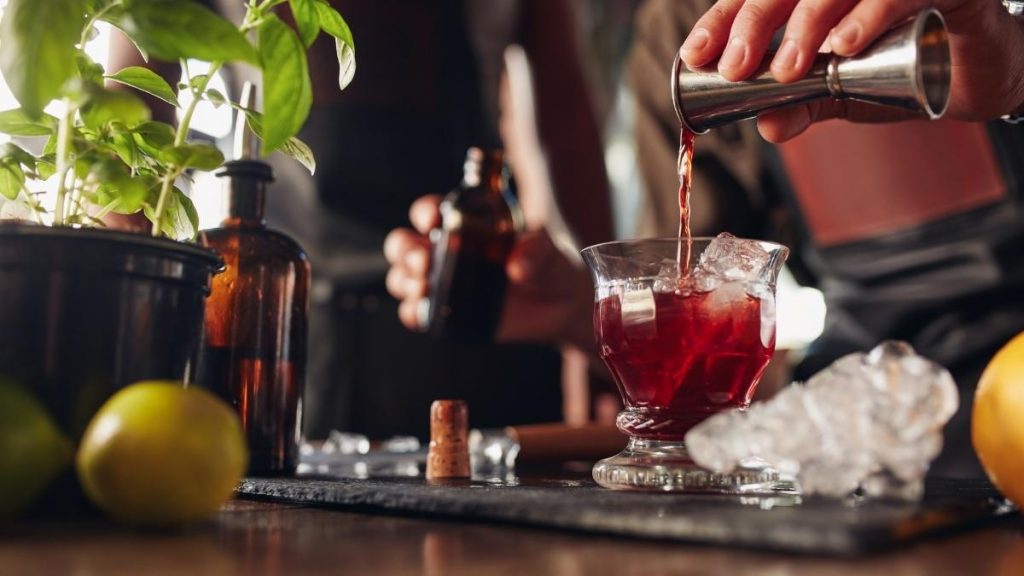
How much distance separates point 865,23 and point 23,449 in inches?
31.7

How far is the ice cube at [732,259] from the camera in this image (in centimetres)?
103

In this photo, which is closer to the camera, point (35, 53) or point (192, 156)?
point (35, 53)

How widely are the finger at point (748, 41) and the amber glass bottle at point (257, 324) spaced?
56 centimetres

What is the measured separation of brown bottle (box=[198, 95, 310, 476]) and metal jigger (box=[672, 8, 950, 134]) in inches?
19.9

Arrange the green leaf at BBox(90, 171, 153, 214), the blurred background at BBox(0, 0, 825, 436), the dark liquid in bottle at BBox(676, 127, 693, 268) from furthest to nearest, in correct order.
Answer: the blurred background at BBox(0, 0, 825, 436) < the dark liquid in bottle at BBox(676, 127, 693, 268) < the green leaf at BBox(90, 171, 153, 214)

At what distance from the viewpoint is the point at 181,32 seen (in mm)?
784

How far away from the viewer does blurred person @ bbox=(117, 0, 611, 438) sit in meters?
2.44

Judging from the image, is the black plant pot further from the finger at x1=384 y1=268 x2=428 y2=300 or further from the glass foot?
the finger at x1=384 y1=268 x2=428 y2=300

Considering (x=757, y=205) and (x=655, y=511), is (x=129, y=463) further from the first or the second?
(x=757, y=205)

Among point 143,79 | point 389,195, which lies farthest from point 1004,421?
point 389,195

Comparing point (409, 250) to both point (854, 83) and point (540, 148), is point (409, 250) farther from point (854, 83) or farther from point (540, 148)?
point (854, 83)

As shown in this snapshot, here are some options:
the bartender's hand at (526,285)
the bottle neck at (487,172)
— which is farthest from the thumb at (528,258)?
the bottle neck at (487,172)

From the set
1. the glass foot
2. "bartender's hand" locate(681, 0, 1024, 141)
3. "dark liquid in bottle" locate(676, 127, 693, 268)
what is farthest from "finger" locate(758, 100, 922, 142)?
the glass foot

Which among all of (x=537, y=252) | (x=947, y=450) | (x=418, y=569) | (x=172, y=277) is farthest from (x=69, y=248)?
(x=947, y=450)
